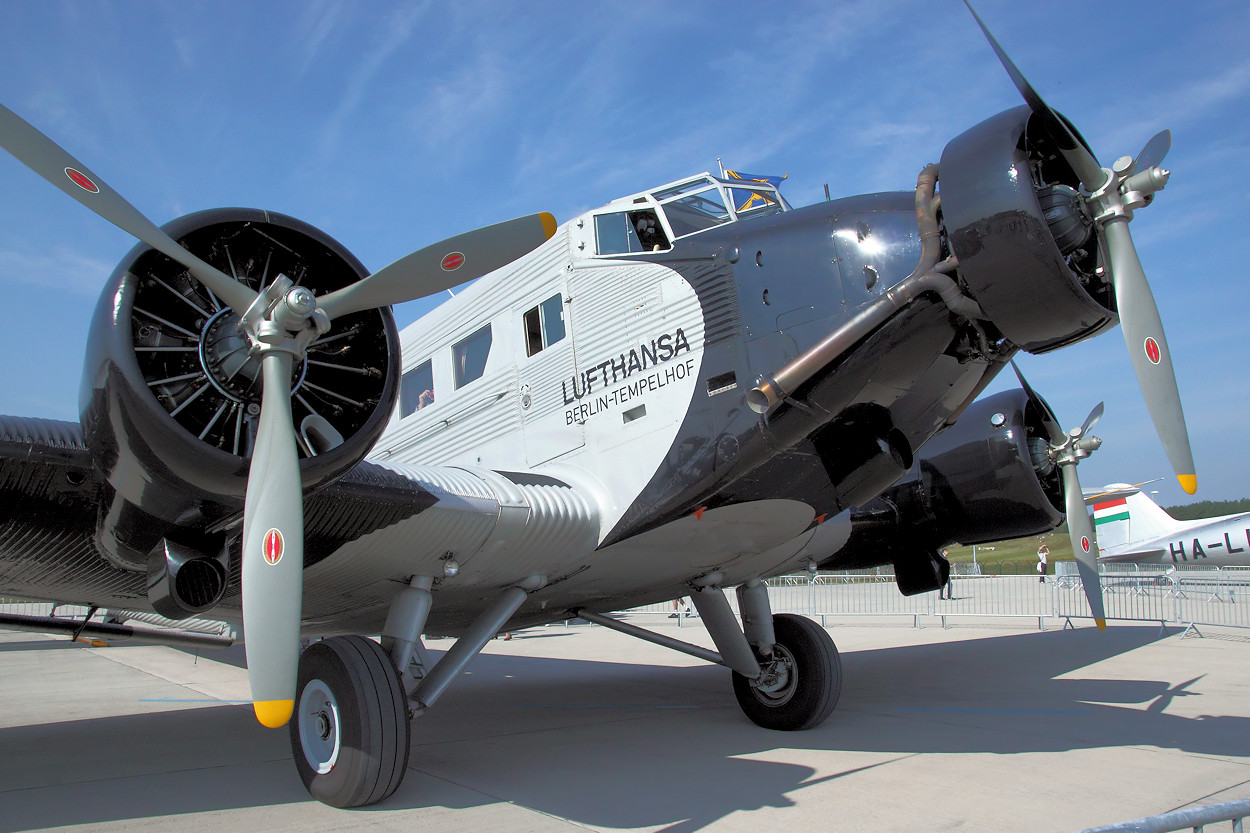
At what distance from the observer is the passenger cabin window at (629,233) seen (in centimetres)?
637

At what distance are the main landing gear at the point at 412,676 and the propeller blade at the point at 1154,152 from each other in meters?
4.46

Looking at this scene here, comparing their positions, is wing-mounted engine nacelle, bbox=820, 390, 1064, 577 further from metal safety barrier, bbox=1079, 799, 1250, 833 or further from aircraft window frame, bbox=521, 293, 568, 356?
metal safety barrier, bbox=1079, 799, 1250, 833

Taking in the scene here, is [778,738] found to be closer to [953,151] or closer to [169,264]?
[953,151]

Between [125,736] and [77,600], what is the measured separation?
1611mm

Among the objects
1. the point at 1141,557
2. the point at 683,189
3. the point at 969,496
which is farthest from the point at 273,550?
the point at 1141,557

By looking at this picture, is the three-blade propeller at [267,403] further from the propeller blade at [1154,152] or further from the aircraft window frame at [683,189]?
the propeller blade at [1154,152]

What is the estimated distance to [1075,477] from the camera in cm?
789

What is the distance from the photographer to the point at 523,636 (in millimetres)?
21906

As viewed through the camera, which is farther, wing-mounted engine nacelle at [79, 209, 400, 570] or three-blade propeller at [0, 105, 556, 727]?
wing-mounted engine nacelle at [79, 209, 400, 570]

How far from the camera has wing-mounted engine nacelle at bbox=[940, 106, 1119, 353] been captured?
4246 mm

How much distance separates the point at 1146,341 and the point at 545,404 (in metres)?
4.25

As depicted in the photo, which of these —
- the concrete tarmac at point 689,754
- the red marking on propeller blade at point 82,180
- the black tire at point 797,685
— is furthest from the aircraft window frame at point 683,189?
the concrete tarmac at point 689,754

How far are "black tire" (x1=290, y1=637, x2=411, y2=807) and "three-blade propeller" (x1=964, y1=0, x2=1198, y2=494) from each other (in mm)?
4668

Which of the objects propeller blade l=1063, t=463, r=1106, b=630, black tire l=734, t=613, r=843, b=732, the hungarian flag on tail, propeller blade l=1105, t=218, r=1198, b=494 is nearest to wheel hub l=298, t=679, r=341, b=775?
black tire l=734, t=613, r=843, b=732
